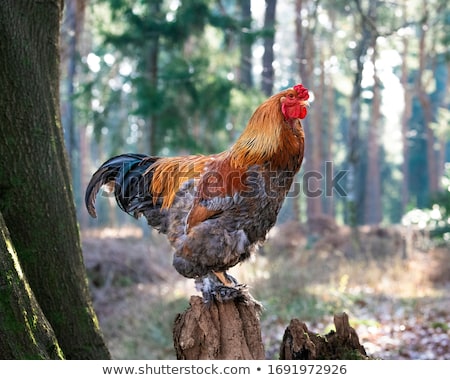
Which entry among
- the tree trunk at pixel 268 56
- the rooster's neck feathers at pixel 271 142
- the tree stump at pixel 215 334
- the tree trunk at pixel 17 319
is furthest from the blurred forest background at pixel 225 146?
the tree trunk at pixel 17 319

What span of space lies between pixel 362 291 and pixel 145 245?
6.16 m

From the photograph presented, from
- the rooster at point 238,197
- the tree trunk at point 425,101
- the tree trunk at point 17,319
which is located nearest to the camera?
the tree trunk at point 17,319

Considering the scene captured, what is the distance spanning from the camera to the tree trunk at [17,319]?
3027 mm

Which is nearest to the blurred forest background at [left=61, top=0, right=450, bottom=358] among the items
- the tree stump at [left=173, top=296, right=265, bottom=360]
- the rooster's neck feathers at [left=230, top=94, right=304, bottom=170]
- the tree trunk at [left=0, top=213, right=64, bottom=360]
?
the rooster's neck feathers at [left=230, top=94, right=304, bottom=170]

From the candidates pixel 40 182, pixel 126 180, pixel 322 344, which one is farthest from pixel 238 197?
pixel 40 182

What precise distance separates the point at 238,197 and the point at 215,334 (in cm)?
98

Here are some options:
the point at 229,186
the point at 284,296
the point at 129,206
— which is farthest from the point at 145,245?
the point at 229,186

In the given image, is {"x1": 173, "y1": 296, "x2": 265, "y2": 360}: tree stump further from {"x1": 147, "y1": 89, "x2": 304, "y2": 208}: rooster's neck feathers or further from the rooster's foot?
{"x1": 147, "y1": 89, "x2": 304, "y2": 208}: rooster's neck feathers

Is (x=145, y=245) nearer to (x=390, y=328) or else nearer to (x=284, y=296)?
(x=284, y=296)

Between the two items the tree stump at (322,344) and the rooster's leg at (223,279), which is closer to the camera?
the tree stump at (322,344)

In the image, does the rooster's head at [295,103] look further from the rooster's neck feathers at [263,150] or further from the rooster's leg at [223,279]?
the rooster's leg at [223,279]

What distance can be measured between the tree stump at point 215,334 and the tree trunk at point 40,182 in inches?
36.9

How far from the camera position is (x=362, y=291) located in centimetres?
962
